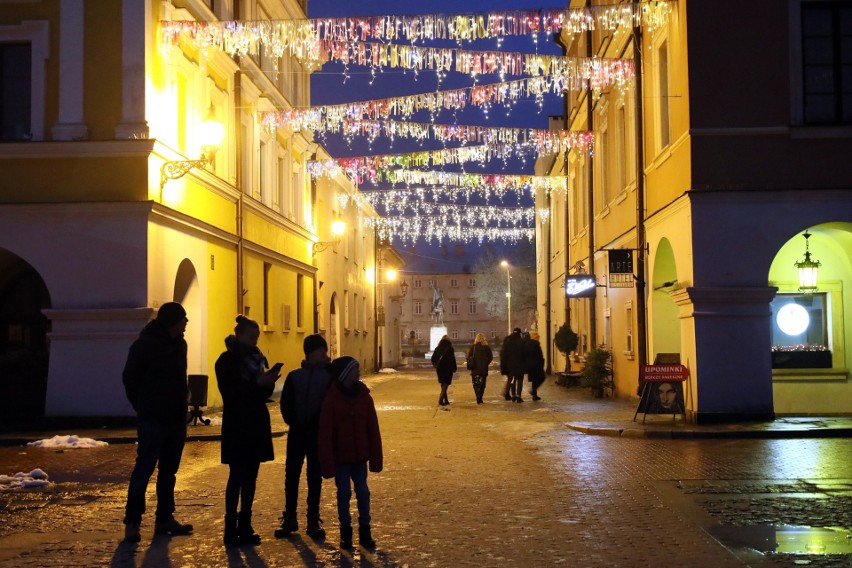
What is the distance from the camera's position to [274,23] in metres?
18.4

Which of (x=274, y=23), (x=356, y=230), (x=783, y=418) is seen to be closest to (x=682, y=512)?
(x=783, y=418)

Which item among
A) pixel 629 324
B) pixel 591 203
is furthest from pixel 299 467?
pixel 591 203

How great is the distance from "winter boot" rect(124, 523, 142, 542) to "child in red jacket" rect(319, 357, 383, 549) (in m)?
1.63

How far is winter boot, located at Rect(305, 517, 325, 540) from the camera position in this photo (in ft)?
27.4

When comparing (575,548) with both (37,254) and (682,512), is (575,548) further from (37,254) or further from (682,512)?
(37,254)

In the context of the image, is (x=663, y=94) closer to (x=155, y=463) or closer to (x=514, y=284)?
(x=155, y=463)

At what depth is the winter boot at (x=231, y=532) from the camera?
811 centimetres

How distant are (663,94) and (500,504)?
1210 centimetres

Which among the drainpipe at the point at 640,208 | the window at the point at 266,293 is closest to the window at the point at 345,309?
the window at the point at 266,293

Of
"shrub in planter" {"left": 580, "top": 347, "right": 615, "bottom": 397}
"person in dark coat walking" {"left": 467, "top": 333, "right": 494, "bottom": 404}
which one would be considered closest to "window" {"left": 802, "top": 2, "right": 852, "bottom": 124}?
"shrub in planter" {"left": 580, "top": 347, "right": 615, "bottom": 397}

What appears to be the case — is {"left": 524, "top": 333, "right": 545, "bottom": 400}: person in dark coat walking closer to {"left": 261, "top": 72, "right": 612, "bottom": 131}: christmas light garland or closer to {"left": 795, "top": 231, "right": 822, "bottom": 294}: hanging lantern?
{"left": 261, "top": 72, "right": 612, "bottom": 131}: christmas light garland

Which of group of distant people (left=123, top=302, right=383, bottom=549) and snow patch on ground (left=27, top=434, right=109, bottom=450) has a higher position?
group of distant people (left=123, top=302, right=383, bottom=549)

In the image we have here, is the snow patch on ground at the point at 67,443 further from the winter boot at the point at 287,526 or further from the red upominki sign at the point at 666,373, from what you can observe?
the red upominki sign at the point at 666,373

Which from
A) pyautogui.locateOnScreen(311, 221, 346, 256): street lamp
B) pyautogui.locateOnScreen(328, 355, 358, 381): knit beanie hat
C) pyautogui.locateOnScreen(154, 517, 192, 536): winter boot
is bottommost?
pyautogui.locateOnScreen(154, 517, 192, 536): winter boot
